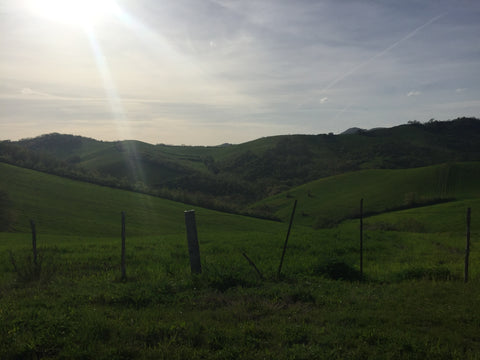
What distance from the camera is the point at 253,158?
161125mm

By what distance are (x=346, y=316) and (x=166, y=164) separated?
130137 millimetres

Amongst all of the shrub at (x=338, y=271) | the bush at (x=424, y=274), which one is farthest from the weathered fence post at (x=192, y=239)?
the bush at (x=424, y=274)

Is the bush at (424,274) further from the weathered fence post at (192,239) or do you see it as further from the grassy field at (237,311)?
the weathered fence post at (192,239)

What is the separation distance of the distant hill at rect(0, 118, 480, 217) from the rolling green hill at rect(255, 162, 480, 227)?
1721 centimetres

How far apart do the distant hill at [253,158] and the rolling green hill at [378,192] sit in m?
17.2

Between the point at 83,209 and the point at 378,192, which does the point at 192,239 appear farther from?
the point at 378,192

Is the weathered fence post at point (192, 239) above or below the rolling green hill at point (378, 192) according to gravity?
above

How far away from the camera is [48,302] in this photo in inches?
341

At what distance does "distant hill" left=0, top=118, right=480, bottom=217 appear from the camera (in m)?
113

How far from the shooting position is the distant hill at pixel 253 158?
4436 inches

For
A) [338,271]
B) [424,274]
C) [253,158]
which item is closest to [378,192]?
[424,274]

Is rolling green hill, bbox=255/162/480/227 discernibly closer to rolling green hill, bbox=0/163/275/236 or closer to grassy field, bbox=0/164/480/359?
rolling green hill, bbox=0/163/275/236

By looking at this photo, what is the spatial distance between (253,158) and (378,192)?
278ft

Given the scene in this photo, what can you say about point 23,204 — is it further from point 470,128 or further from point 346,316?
point 470,128
